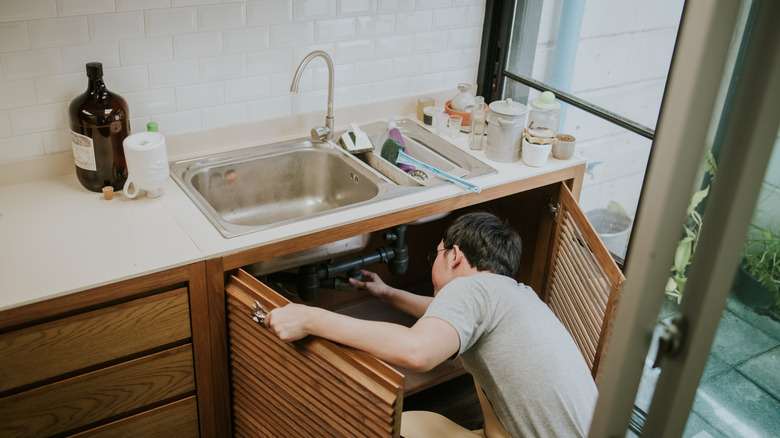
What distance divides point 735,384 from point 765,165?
7.94 ft

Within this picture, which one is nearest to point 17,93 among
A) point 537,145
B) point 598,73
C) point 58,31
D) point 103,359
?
point 58,31

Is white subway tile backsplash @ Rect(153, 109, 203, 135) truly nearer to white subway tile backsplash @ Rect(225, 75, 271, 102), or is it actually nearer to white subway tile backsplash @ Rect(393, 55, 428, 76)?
white subway tile backsplash @ Rect(225, 75, 271, 102)

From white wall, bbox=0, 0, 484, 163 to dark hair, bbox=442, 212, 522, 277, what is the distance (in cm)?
82

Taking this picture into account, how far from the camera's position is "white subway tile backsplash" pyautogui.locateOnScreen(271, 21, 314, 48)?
2.34m

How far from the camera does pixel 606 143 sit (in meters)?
2.62

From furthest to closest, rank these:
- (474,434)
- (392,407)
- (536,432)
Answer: (474,434)
(536,432)
(392,407)

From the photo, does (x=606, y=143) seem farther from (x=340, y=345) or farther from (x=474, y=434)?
(x=340, y=345)

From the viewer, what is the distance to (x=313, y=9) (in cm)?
237

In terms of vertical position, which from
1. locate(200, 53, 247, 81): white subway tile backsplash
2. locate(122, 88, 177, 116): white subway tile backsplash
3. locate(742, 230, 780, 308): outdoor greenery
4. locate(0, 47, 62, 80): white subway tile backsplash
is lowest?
locate(742, 230, 780, 308): outdoor greenery

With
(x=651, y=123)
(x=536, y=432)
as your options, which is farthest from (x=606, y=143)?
(x=536, y=432)

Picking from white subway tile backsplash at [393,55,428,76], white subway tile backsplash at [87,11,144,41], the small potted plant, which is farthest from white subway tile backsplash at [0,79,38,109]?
the small potted plant

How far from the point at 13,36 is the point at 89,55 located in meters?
0.20

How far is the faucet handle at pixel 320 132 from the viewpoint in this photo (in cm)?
244

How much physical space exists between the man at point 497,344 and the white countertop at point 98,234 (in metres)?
0.33
